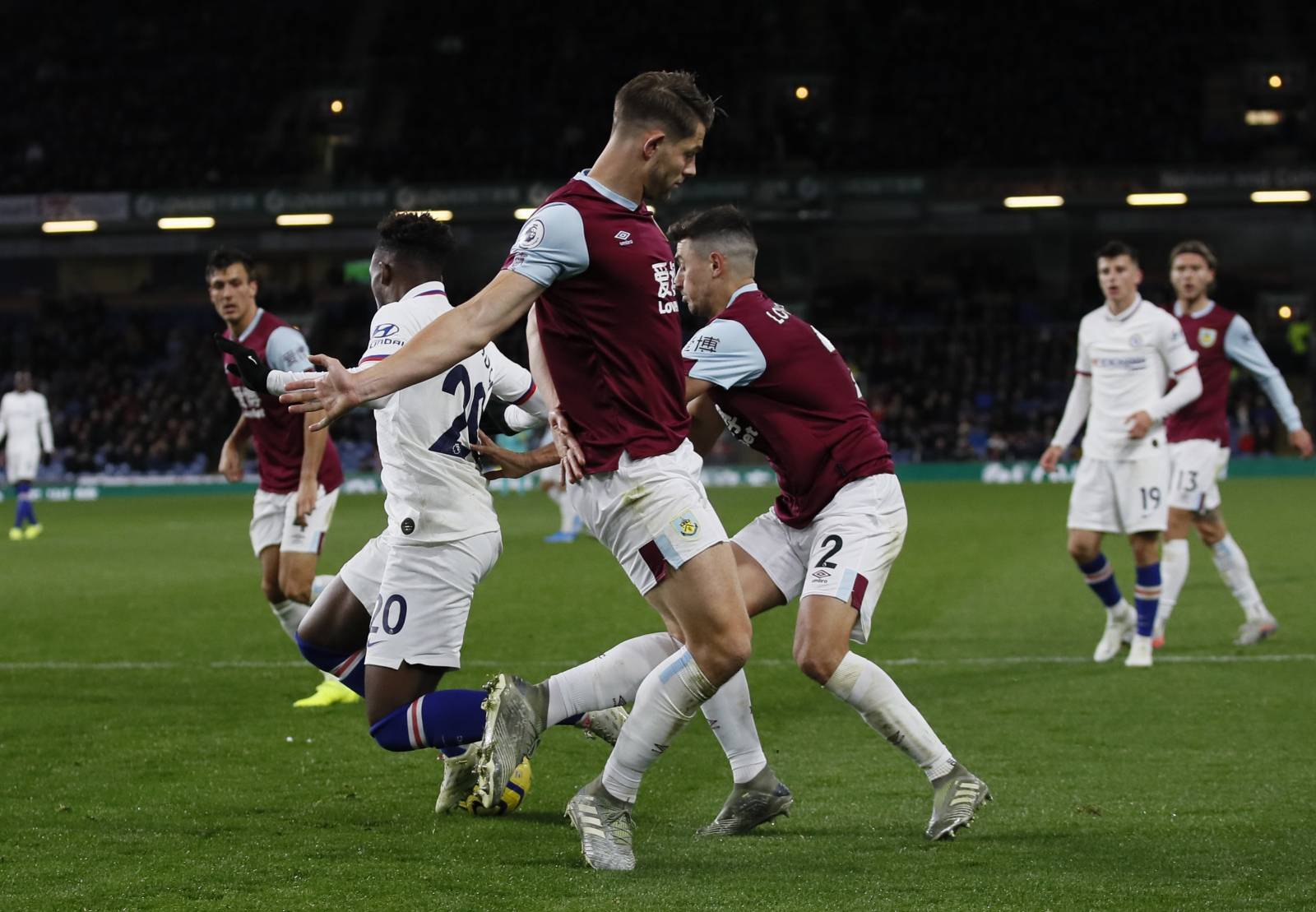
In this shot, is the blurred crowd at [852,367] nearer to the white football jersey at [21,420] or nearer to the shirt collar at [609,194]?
the white football jersey at [21,420]

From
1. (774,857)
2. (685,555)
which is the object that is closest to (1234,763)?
(774,857)

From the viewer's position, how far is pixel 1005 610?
1214 centimetres

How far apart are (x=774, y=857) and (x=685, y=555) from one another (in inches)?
41.1

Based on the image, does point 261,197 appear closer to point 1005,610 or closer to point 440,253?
point 1005,610

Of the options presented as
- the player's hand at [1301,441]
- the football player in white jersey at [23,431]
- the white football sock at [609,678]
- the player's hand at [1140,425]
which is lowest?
the football player in white jersey at [23,431]

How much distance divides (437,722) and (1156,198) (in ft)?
104

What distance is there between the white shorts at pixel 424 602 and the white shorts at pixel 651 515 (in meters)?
0.86

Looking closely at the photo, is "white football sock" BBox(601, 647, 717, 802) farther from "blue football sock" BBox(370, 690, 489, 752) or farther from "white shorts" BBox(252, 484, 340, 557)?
"white shorts" BBox(252, 484, 340, 557)

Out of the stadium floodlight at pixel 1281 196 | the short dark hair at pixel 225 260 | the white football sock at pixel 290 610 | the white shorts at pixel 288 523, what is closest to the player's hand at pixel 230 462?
the white shorts at pixel 288 523

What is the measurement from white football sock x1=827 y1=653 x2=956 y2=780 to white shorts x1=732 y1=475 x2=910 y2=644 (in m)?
0.17

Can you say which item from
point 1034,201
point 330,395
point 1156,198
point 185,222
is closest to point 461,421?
point 330,395

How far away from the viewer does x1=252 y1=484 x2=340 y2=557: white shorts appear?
27.4ft

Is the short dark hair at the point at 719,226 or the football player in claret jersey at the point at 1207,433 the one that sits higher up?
the short dark hair at the point at 719,226

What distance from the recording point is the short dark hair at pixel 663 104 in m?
4.61
